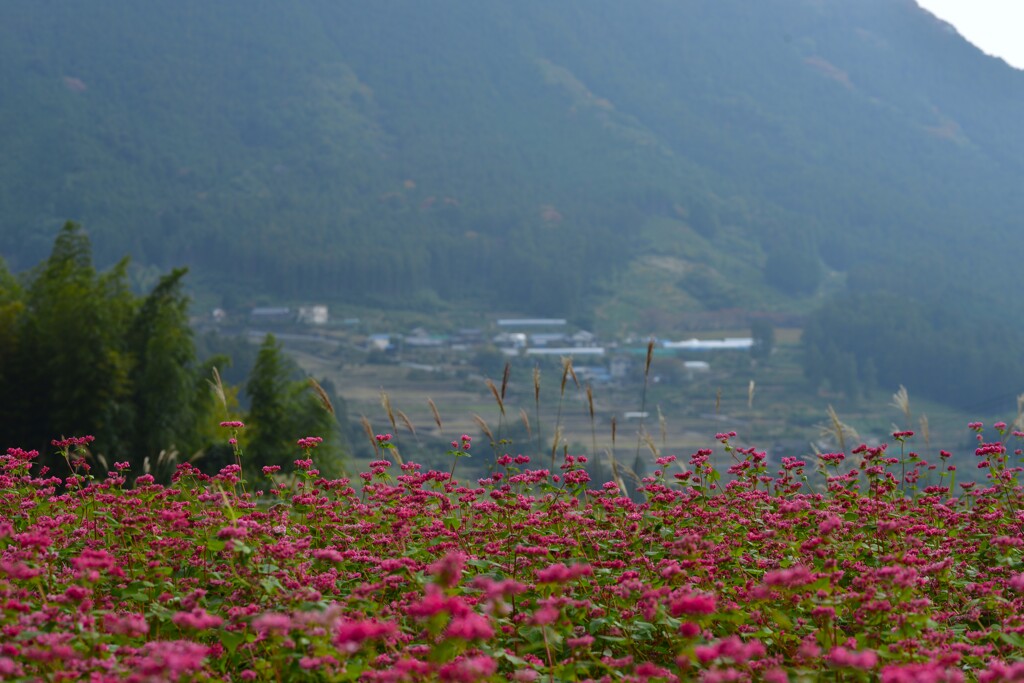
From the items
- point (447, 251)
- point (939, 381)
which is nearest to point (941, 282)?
point (939, 381)

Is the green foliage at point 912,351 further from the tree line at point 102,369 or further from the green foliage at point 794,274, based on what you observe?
the tree line at point 102,369

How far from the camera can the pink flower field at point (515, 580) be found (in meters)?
2.59

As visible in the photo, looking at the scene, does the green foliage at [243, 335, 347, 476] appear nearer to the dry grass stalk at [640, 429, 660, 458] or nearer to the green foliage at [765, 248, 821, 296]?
the dry grass stalk at [640, 429, 660, 458]

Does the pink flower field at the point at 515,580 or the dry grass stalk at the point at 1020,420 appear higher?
the dry grass stalk at the point at 1020,420

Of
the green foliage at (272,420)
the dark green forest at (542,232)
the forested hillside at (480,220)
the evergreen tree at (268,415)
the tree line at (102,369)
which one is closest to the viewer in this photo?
the tree line at (102,369)

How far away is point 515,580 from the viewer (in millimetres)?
3834

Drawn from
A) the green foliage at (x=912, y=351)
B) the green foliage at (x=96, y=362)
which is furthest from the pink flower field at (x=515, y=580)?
the green foliage at (x=912, y=351)

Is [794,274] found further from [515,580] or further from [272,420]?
[515,580]

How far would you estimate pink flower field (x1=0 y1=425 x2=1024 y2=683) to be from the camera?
102 inches

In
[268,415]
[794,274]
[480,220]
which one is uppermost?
[480,220]

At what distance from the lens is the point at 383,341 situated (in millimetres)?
111750

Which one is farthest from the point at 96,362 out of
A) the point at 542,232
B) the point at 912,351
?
the point at 542,232

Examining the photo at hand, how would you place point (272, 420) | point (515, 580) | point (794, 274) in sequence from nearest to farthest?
point (515, 580)
point (272, 420)
point (794, 274)

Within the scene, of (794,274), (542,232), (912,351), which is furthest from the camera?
(542,232)
